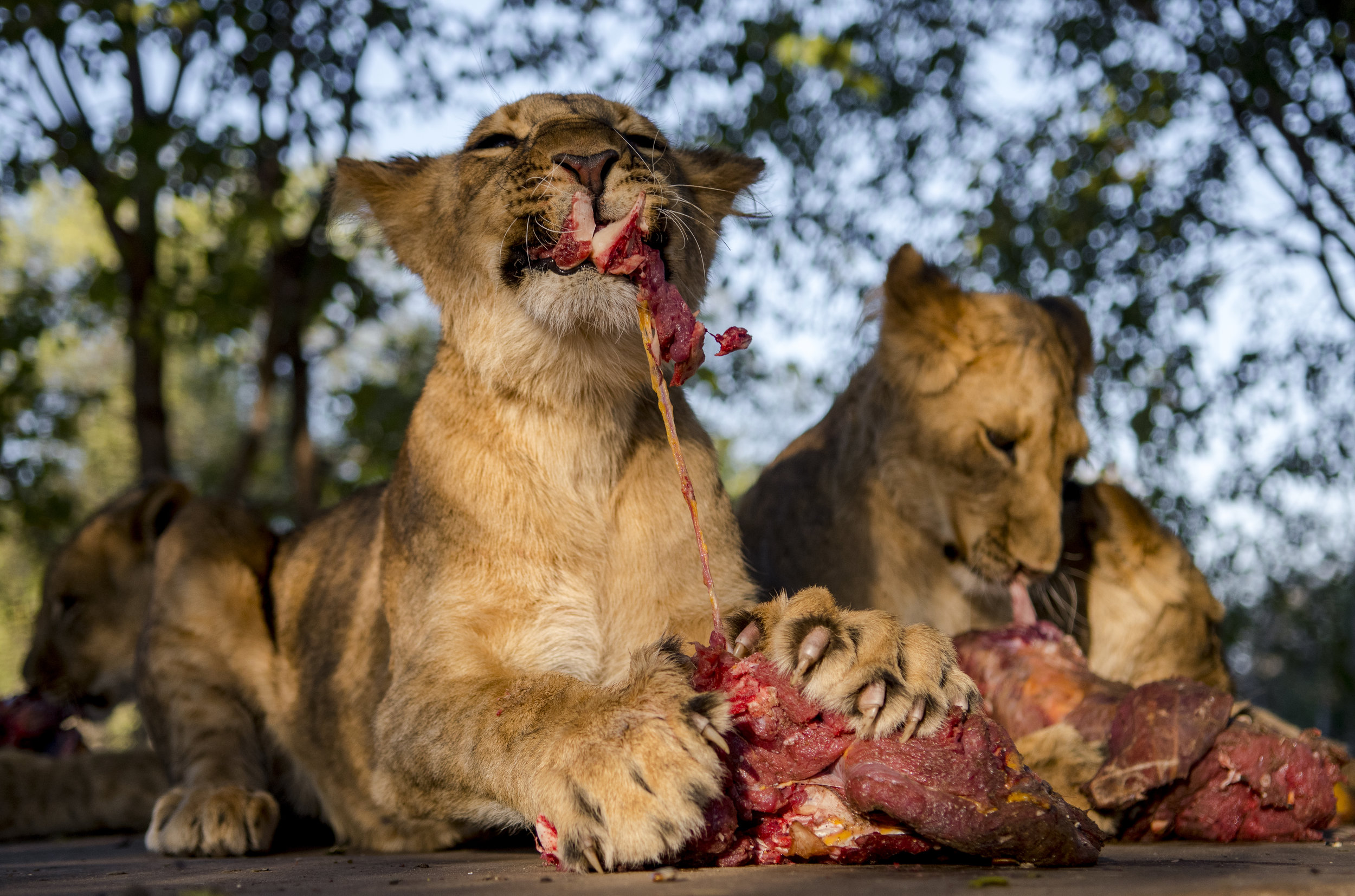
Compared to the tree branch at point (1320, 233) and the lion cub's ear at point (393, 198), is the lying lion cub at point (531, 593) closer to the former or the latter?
the lion cub's ear at point (393, 198)

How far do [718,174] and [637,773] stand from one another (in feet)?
7.87

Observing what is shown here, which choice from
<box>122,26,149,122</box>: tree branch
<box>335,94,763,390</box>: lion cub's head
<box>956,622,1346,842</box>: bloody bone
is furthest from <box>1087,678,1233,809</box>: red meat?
<box>122,26,149,122</box>: tree branch

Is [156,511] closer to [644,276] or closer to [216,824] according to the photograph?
[216,824]

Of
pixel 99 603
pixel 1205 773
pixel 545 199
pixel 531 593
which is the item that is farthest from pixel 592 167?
pixel 99 603

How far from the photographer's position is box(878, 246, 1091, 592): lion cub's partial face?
14.5 ft

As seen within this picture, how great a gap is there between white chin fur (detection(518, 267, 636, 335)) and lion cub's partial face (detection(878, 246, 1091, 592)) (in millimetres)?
1803

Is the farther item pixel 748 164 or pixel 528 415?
pixel 748 164

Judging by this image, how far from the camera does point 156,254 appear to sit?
354 inches

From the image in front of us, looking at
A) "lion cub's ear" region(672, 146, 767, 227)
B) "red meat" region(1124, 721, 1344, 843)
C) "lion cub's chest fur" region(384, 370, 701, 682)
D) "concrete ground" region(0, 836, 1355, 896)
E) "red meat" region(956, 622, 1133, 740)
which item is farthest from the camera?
"lion cub's ear" region(672, 146, 767, 227)

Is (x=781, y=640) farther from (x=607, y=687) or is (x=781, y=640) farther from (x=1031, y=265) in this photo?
(x=1031, y=265)

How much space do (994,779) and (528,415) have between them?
66.7 inches

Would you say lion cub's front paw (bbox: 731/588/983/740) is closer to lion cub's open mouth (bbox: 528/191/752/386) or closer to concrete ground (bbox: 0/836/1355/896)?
concrete ground (bbox: 0/836/1355/896)

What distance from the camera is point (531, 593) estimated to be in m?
3.25

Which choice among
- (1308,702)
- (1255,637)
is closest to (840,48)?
(1255,637)
